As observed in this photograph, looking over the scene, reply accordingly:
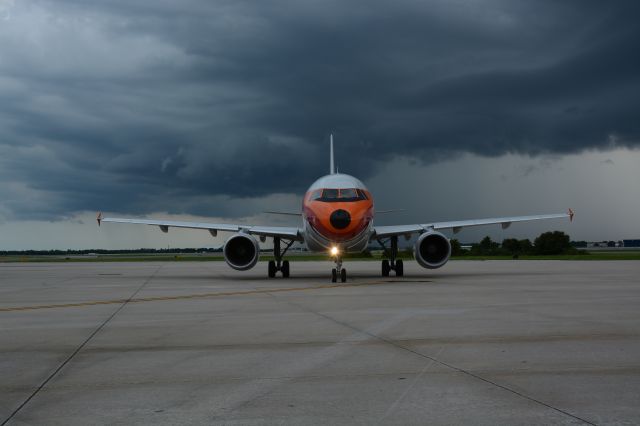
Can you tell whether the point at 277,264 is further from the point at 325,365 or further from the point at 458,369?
the point at 458,369

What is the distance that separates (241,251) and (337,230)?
5.12m

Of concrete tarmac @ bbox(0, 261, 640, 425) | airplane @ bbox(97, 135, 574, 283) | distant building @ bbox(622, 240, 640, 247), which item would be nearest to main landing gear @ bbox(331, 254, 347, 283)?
airplane @ bbox(97, 135, 574, 283)

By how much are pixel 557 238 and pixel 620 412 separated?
86.9 meters

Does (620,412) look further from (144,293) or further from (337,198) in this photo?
(337,198)

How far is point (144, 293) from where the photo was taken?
17984 mm

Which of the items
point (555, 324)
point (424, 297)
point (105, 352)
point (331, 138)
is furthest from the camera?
point (331, 138)

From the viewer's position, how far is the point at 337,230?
21.2 meters

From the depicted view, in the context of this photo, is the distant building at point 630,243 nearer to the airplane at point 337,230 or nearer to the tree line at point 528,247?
the tree line at point 528,247

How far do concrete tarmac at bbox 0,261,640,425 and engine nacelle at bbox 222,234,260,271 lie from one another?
1140 centimetres

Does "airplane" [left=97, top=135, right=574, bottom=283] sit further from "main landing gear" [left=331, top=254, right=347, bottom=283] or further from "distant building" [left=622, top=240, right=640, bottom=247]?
"distant building" [left=622, top=240, right=640, bottom=247]

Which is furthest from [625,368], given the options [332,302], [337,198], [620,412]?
[337,198]

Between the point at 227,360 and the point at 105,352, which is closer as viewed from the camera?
the point at 227,360

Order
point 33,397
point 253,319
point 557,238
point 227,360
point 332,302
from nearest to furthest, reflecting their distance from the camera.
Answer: point 33,397 < point 227,360 < point 253,319 < point 332,302 < point 557,238

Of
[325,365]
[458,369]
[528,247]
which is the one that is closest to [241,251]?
[325,365]
